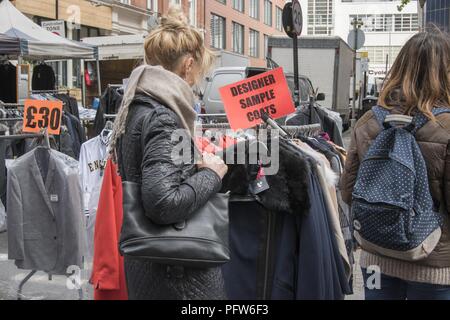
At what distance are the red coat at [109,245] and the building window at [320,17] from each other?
7424cm

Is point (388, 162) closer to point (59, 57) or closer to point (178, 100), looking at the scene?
point (178, 100)

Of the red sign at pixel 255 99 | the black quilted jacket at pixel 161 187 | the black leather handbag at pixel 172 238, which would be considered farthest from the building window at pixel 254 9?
the black leather handbag at pixel 172 238

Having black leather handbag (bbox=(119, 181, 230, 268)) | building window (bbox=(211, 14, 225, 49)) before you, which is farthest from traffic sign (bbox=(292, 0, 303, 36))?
building window (bbox=(211, 14, 225, 49))

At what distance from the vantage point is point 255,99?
3.21m

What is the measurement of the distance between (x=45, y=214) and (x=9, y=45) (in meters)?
6.26

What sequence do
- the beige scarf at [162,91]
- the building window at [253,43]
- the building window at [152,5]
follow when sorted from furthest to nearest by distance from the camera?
the building window at [253,43] < the building window at [152,5] < the beige scarf at [162,91]

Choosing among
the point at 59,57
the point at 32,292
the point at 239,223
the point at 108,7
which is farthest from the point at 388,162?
the point at 108,7

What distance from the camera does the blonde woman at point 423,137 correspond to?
2441 millimetres

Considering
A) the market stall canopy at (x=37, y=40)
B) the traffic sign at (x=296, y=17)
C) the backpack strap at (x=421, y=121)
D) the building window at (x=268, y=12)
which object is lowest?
the backpack strap at (x=421, y=121)

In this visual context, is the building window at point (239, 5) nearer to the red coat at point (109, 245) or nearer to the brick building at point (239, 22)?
the brick building at point (239, 22)

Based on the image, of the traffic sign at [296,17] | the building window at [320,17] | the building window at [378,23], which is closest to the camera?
the traffic sign at [296,17]

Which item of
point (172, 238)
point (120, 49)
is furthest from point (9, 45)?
point (172, 238)

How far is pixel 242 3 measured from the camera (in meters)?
49.5

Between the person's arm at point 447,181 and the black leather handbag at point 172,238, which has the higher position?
the person's arm at point 447,181
